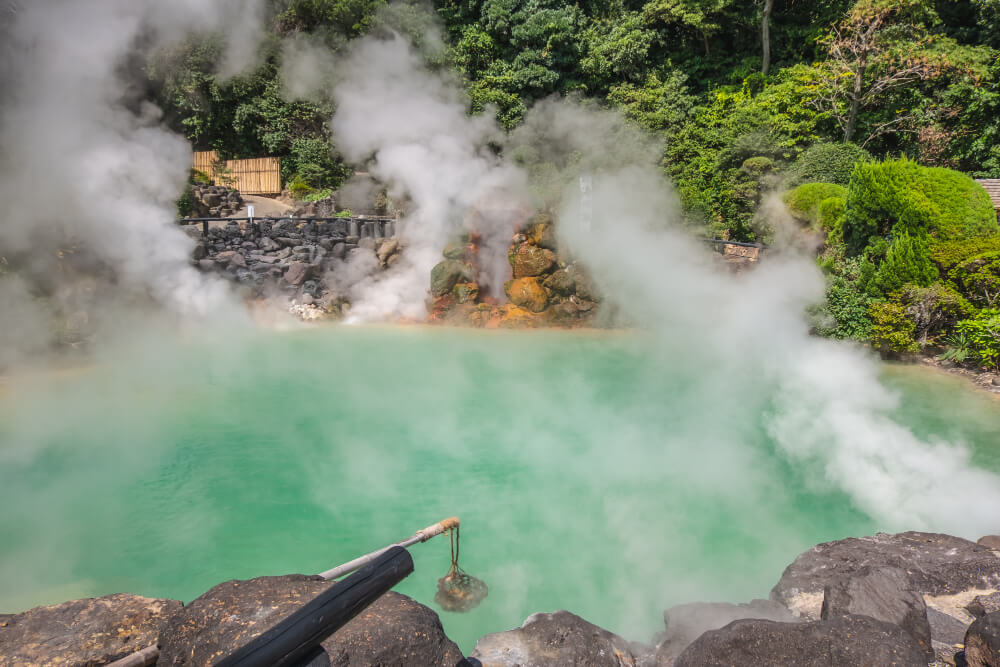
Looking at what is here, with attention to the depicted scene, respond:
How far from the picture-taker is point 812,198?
10.7m

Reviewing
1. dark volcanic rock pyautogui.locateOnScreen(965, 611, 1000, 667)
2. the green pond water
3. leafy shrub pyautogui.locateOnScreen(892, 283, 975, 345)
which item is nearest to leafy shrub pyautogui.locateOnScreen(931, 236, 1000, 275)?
leafy shrub pyautogui.locateOnScreen(892, 283, 975, 345)

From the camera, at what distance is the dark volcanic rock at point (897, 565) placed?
349 cm

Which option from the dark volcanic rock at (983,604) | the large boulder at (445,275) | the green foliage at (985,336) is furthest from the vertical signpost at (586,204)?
the dark volcanic rock at (983,604)

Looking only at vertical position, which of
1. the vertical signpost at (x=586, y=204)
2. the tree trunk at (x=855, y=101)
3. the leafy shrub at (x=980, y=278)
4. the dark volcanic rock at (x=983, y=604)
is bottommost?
Result: the dark volcanic rock at (x=983, y=604)

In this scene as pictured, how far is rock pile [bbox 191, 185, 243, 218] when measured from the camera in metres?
16.7

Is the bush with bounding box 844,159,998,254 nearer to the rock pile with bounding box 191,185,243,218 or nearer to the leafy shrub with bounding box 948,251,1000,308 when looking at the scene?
the leafy shrub with bounding box 948,251,1000,308

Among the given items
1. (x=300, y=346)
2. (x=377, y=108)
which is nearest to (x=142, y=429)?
(x=300, y=346)

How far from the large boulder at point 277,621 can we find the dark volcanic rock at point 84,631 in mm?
485

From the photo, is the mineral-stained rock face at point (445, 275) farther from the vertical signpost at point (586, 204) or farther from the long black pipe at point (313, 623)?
the long black pipe at point (313, 623)

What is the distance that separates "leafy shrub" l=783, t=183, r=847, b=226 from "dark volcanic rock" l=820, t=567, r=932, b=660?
8.78 m

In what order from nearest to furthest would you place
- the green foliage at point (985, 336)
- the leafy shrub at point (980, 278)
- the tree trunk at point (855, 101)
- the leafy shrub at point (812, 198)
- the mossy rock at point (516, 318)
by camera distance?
1. the green foliage at point (985, 336)
2. the leafy shrub at point (980, 278)
3. the leafy shrub at point (812, 198)
4. the mossy rock at point (516, 318)
5. the tree trunk at point (855, 101)

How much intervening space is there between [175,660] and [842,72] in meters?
17.3

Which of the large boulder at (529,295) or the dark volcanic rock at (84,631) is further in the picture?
the large boulder at (529,295)

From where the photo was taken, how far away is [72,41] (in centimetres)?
921
